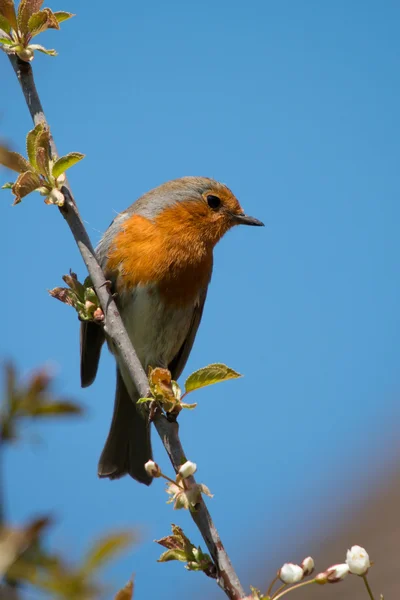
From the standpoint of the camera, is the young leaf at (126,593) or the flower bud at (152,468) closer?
the young leaf at (126,593)

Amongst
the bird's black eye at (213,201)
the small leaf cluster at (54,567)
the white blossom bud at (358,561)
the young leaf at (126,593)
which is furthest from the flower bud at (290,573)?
the bird's black eye at (213,201)

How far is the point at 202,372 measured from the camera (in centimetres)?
229

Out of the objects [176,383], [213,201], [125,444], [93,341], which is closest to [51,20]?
[176,383]

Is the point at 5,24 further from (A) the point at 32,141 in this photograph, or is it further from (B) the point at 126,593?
(B) the point at 126,593

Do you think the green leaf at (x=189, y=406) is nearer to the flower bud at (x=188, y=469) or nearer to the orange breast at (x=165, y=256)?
the flower bud at (x=188, y=469)

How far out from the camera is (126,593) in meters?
1.33

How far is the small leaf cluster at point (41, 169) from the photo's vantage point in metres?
2.42

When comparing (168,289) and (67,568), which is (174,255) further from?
(67,568)

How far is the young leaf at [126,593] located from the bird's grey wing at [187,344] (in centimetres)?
339

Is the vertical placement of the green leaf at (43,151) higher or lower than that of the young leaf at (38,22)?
lower

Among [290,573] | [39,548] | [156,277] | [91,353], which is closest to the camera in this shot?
[39,548]

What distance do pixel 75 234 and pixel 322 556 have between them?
6.85m

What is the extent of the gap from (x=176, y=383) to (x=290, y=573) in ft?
2.60

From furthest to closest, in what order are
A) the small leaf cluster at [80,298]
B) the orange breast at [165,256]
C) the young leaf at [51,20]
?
the orange breast at [165,256] < the small leaf cluster at [80,298] < the young leaf at [51,20]
